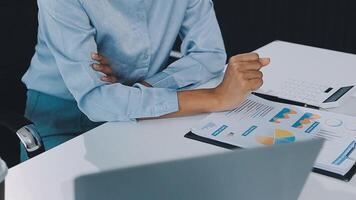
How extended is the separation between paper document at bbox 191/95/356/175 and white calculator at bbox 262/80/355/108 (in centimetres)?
6

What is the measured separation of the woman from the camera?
1.38 m

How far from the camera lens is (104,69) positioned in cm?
146

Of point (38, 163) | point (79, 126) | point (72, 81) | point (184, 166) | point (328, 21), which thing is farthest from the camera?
point (328, 21)

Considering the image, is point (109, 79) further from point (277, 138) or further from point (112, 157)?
point (277, 138)

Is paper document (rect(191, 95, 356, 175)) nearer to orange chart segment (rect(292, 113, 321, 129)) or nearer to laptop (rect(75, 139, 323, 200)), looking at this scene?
orange chart segment (rect(292, 113, 321, 129))

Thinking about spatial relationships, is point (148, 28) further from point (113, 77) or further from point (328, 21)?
point (328, 21)

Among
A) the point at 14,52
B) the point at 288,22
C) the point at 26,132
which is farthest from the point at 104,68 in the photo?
the point at 288,22

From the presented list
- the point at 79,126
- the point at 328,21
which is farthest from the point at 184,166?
the point at 328,21

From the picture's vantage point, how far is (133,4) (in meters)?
1.51

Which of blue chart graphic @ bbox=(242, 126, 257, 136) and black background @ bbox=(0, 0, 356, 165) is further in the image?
black background @ bbox=(0, 0, 356, 165)

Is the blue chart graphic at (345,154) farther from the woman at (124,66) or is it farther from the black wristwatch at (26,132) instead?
the black wristwatch at (26,132)

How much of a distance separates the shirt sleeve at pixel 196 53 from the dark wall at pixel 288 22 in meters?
1.46

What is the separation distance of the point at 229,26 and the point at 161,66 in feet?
5.18

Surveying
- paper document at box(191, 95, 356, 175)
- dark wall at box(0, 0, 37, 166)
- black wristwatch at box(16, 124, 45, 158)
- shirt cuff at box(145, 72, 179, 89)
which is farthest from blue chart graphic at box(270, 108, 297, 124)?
dark wall at box(0, 0, 37, 166)
